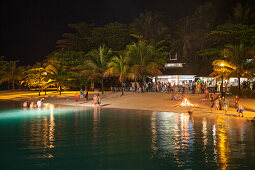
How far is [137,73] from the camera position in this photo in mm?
37031

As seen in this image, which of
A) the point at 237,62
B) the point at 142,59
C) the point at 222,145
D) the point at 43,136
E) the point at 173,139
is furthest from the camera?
the point at 142,59

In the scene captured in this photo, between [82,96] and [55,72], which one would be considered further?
[55,72]

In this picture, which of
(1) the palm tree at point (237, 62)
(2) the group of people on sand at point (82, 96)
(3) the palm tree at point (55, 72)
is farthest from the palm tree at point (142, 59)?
(3) the palm tree at point (55, 72)

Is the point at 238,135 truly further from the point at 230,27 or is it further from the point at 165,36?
the point at 165,36

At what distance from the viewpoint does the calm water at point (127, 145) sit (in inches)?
364

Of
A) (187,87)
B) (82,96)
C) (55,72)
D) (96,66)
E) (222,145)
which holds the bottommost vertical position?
(222,145)

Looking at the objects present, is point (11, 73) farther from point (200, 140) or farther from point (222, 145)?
point (222, 145)

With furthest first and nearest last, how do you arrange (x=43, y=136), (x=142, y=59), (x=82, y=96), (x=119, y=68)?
(x=142, y=59), (x=119, y=68), (x=82, y=96), (x=43, y=136)

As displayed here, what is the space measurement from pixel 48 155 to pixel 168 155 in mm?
4037

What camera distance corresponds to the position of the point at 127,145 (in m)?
11.5

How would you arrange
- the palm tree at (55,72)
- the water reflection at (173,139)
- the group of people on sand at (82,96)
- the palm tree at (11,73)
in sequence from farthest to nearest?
the palm tree at (11,73) < the palm tree at (55,72) < the group of people on sand at (82,96) < the water reflection at (173,139)

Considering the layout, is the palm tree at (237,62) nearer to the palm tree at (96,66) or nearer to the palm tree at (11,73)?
the palm tree at (96,66)

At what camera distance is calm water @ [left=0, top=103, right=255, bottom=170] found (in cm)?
925

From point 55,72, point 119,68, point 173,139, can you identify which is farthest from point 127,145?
point 55,72
